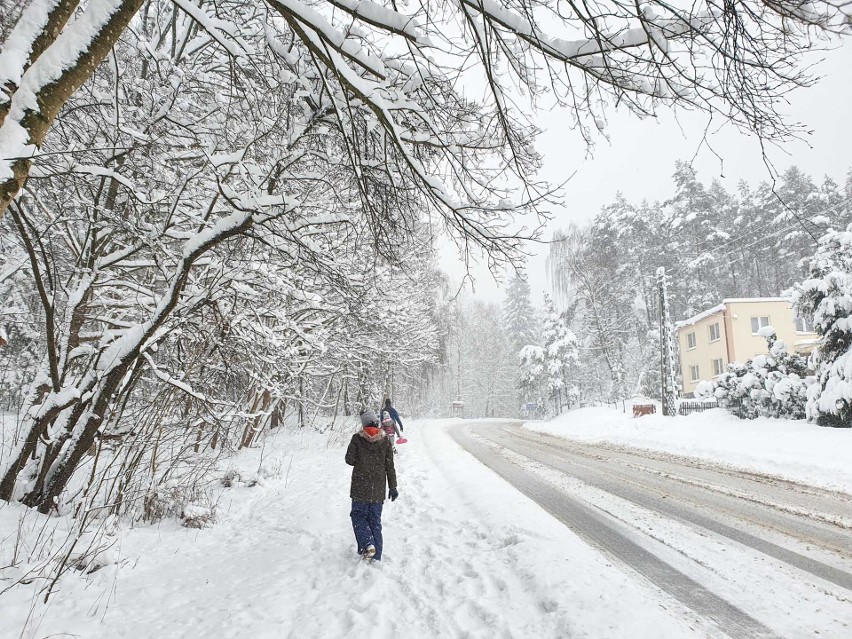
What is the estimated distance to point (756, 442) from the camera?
38.8ft

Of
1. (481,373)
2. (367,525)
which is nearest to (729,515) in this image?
(367,525)

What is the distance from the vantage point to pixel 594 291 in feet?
101

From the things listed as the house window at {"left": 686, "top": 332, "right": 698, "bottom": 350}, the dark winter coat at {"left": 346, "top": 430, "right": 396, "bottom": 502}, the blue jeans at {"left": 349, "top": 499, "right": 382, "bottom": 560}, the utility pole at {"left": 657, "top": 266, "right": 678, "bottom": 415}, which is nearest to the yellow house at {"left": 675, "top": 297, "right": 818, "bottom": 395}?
the house window at {"left": 686, "top": 332, "right": 698, "bottom": 350}

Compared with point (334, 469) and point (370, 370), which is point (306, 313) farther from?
point (370, 370)

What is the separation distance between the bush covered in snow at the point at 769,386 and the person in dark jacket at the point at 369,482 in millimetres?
14453

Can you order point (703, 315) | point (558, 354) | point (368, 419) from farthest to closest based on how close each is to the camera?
point (558, 354), point (703, 315), point (368, 419)

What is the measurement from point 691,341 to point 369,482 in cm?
3564

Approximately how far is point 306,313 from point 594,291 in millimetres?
24588

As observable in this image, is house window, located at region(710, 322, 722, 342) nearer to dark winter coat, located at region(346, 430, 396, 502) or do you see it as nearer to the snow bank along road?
the snow bank along road

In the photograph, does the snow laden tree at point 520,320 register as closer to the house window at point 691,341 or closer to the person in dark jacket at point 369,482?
the house window at point 691,341

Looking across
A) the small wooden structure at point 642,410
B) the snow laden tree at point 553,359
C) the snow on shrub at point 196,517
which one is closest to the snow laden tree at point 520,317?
the snow laden tree at point 553,359

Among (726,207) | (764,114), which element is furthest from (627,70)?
(726,207)

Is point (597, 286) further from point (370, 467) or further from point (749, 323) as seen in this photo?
point (370, 467)

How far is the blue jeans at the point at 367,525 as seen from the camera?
4871 mm
